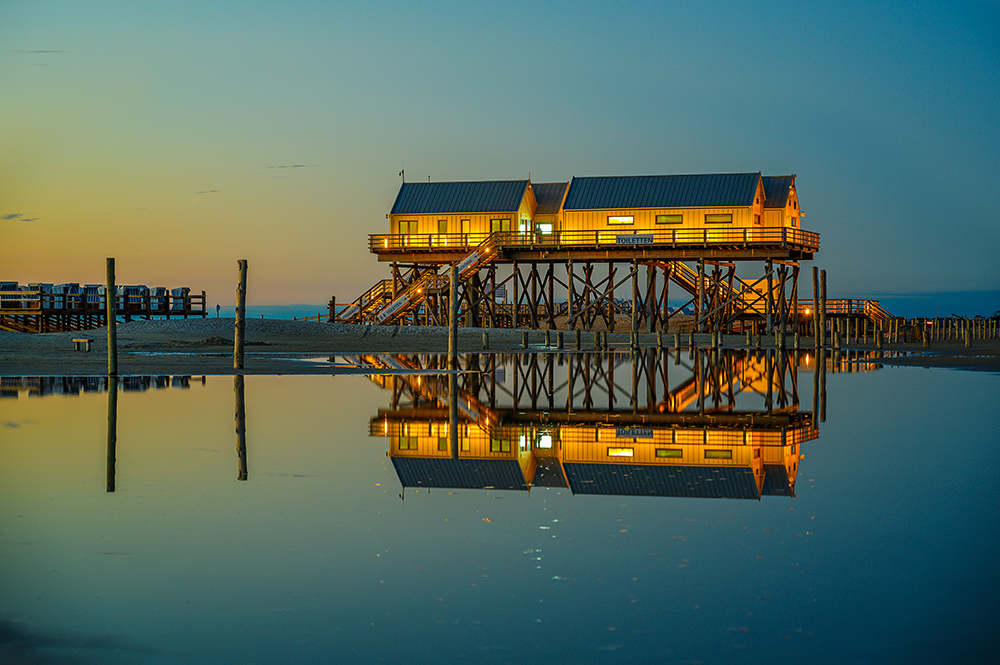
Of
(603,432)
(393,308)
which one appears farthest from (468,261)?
(603,432)

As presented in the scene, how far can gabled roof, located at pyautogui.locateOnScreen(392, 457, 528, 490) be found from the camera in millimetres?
11945

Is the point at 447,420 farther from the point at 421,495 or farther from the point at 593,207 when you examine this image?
the point at 593,207

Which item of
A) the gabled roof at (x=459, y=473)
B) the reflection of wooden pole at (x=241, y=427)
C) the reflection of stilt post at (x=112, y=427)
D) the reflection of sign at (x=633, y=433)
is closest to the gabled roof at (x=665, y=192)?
the reflection of wooden pole at (x=241, y=427)

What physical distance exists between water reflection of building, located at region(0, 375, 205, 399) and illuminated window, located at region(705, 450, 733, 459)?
15.0 metres

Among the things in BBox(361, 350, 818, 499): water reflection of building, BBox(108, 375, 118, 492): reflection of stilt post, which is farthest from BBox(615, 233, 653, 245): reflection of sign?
BBox(108, 375, 118, 492): reflection of stilt post

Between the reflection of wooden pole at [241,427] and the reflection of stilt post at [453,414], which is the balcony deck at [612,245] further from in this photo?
the reflection of wooden pole at [241,427]

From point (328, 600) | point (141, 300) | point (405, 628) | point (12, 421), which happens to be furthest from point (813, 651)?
point (141, 300)

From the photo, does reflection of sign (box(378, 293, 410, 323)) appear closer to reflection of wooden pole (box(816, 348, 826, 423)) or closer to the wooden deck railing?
the wooden deck railing

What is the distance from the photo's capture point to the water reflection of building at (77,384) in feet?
81.0

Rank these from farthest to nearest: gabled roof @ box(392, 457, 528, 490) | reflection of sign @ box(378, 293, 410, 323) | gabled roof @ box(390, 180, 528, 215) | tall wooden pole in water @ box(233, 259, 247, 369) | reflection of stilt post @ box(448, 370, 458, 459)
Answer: gabled roof @ box(390, 180, 528, 215), reflection of sign @ box(378, 293, 410, 323), tall wooden pole in water @ box(233, 259, 247, 369), reflection of stilt post @ box(448, 370, 458, 459), gabled roof @ box(392, 457, 528, 490)

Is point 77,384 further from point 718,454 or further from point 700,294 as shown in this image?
point 700,294

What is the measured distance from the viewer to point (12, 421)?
716 inches

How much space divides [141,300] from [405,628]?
77284mm

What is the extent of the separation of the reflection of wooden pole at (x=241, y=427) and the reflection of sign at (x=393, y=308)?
3341 cm
